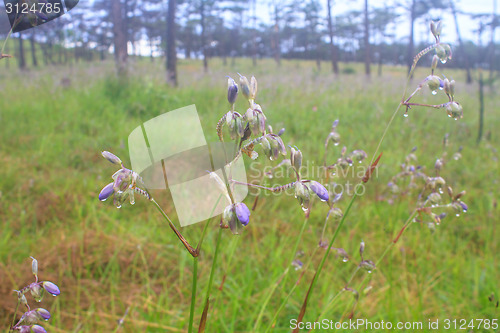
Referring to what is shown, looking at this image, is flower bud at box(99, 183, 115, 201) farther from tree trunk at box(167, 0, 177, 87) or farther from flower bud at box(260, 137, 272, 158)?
tree trunk at box(167, 0, 177, 87)

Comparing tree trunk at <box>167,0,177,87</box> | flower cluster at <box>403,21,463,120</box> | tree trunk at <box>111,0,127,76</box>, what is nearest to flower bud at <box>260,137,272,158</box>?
flower cluster at <box>403,21,463,120</box>

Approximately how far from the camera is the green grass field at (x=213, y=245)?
5.60ft

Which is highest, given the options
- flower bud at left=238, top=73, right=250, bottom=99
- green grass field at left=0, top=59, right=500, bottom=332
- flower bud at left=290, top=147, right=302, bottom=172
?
flower bud at left=238, top=73, right=250, bottom=99

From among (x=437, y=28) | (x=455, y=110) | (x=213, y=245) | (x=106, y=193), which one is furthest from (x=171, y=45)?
(x=106, y=193)

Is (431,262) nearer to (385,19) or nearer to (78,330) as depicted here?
(78,330)

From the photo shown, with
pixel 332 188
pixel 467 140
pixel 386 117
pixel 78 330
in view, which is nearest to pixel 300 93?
pixel 386 117

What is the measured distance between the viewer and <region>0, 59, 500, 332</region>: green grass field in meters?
1.71

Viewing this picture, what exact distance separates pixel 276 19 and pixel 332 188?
11791 millimetres

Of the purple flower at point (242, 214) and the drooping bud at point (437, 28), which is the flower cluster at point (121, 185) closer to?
the purple flower at point (242, 214)

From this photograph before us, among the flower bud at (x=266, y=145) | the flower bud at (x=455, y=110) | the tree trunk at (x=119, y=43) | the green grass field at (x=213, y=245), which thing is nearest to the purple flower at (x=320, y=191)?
the flower bud at (x=266, y=145)

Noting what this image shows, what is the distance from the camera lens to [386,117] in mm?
5629

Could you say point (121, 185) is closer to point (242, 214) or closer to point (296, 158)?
point (242, 214)

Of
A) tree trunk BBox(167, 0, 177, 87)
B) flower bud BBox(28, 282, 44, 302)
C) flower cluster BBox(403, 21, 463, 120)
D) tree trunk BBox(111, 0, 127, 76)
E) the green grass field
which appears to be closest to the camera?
flower bud BBox(28, 282, 44, 302)

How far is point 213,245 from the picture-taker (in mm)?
2340
